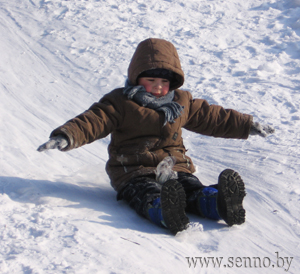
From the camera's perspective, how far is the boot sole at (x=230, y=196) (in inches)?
82.0

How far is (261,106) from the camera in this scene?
380cm

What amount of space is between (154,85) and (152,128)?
0.29m

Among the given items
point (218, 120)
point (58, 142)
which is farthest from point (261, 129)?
point (58, 142)

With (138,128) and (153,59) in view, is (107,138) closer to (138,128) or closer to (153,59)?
(138,128)

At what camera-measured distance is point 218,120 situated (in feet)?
9.14

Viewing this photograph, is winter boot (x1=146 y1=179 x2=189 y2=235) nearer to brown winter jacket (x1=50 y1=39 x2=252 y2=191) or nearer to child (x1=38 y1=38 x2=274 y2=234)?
child (x1=38 y1=38 x2=274 y2=234)

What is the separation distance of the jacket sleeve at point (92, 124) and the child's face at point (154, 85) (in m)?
0.23

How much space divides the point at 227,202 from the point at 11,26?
4.55 m

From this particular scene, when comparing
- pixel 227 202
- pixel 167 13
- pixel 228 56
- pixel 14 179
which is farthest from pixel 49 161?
pixel 167 13

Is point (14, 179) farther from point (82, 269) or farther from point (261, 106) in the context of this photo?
point (261, 106)

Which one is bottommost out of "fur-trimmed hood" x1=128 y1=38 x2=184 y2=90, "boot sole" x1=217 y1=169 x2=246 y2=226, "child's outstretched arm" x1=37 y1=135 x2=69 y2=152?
"boot sole" x1=217 y1=169 x2=246 y2=226

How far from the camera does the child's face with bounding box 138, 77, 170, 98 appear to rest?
2.62 meters

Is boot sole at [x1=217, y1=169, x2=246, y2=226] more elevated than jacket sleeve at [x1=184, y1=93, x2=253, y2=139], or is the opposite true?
jacket sleeve at [x1=184, y1=93, x2=253, y2=139]

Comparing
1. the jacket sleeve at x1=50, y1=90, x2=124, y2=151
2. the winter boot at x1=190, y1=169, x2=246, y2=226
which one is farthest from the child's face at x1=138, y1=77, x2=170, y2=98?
the winter boot at x1=190, y1=169, x2=246, y2=226
